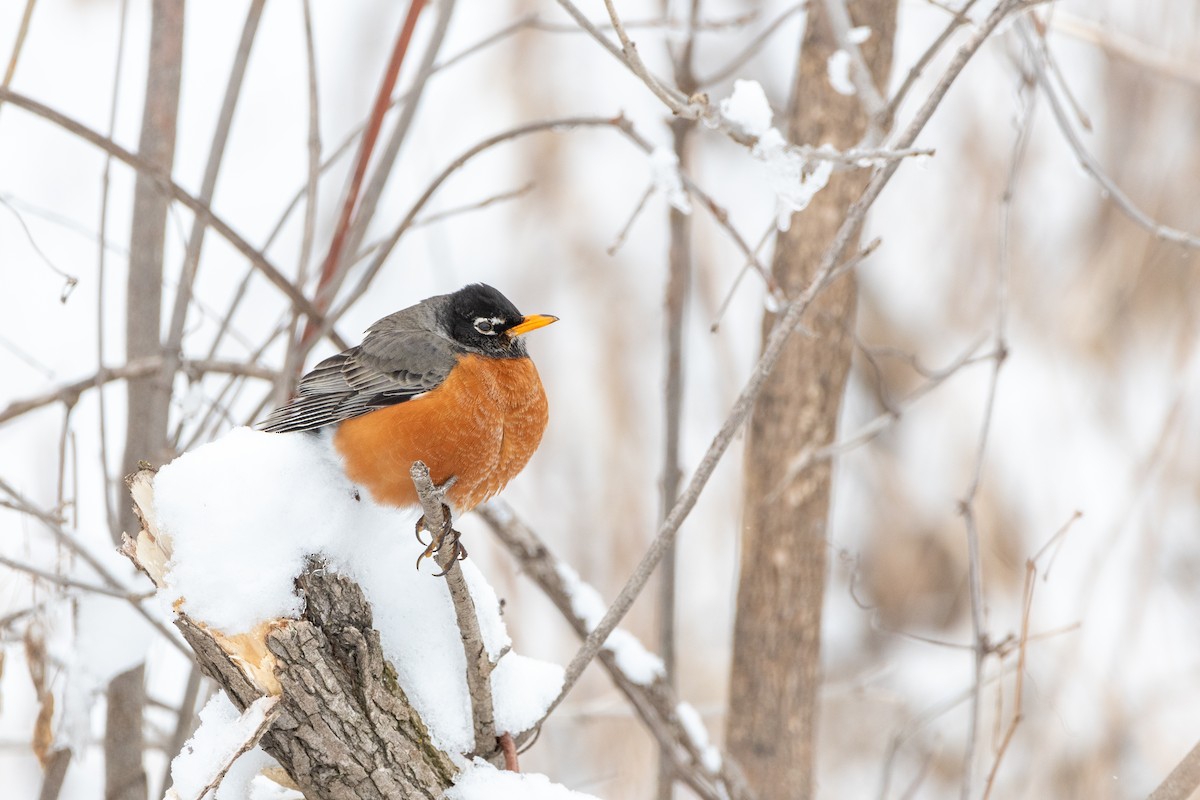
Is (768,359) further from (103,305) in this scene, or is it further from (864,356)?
(864,356)

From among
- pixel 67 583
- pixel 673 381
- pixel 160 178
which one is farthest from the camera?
pixel 673 381

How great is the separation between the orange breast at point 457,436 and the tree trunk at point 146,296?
0.90 m

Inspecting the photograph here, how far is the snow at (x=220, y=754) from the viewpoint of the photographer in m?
1.81

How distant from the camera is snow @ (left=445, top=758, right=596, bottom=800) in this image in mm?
2023

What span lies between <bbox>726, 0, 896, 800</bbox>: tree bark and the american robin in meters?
0.91

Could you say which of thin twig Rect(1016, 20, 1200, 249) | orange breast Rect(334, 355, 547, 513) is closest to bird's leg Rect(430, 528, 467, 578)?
orange breast Rect(334, 355, 547, 513)

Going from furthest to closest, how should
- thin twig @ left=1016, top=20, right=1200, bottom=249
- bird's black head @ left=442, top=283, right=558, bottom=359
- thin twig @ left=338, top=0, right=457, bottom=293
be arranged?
thin twig @ left=338, top=0, right=457, bottom=293 < bird's black head @ left=442, top=283, right=558, bottom=359 < thin twig @ left=1016, top=20, right=1200, bottom=249

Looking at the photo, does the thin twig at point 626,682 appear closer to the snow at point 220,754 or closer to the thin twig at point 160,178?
the thin twig at point 160,178

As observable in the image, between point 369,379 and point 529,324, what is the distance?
0.47 m

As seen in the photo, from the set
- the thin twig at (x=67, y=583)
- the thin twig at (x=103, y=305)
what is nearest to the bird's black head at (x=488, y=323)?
the thin twig at (x=103, y=305)

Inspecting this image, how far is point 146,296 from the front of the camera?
126 inches

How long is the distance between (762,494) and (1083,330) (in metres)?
3.61

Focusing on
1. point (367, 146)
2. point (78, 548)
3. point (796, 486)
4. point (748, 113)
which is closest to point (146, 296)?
point (367, 146)

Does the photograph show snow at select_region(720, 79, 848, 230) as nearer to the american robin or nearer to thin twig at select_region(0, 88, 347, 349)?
the american robin
